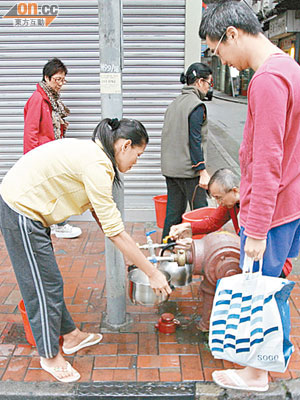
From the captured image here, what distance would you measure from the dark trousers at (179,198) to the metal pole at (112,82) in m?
1.18

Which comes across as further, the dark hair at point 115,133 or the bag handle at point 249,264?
the dark hair at point 115,133

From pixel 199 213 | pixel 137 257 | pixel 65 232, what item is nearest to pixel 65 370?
pixel 137 257

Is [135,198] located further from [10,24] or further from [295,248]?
[295,248]

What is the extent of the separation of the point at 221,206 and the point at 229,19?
4.49 ft

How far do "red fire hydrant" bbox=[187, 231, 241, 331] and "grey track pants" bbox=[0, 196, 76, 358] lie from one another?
2.98 feet

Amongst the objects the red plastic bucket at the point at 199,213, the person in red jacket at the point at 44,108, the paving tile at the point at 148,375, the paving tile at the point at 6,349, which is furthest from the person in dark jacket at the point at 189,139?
the paving tile at the point at 6,349

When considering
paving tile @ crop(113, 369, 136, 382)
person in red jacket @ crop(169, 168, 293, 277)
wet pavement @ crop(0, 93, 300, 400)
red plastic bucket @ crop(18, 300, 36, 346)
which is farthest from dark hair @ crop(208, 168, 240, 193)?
red plastic bucket @ crop(18, 300, 36, 346)

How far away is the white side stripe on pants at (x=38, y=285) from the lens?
7.33ft

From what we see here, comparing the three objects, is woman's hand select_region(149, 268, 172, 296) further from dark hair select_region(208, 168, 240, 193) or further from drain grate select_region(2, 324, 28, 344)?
drain grate select_region(2, 324, 28, 344)

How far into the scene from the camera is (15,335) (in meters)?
2.98

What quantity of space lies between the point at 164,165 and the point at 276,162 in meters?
2.11

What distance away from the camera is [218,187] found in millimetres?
2744

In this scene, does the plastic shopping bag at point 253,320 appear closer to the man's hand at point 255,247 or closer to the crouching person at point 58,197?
the man's hand at point 255,247

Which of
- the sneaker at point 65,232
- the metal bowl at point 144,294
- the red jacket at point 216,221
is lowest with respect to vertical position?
the sneaker at point 65,232
